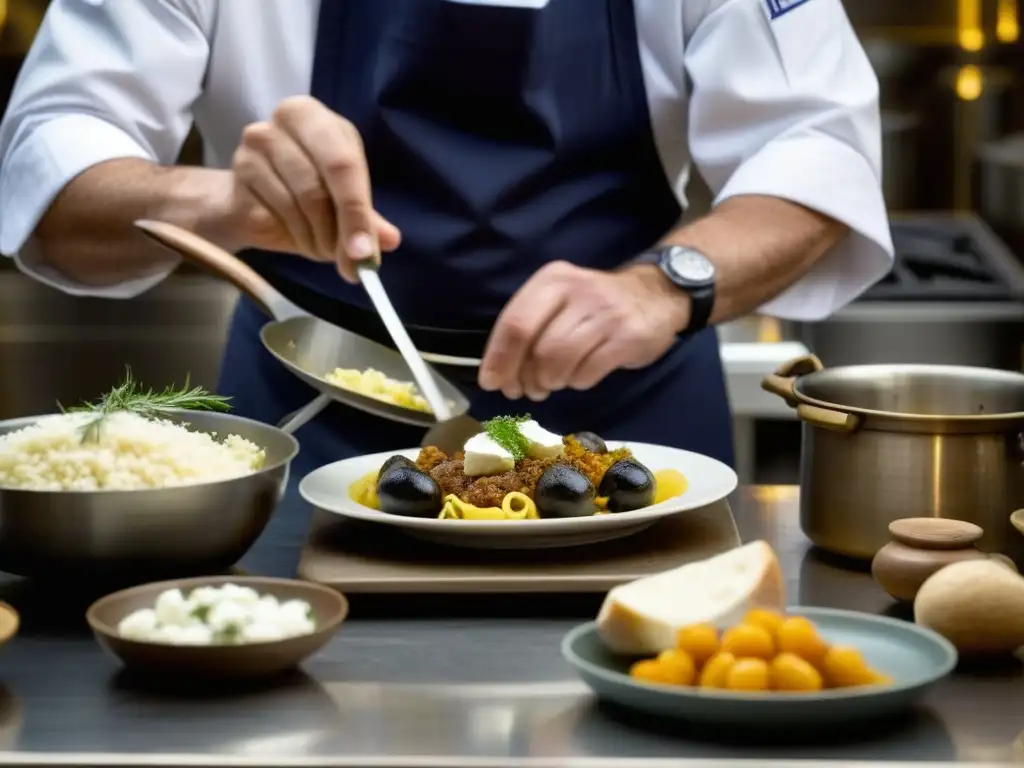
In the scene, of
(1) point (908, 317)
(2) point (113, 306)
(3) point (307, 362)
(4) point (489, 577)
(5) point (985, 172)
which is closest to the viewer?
(4) point (489, 577)

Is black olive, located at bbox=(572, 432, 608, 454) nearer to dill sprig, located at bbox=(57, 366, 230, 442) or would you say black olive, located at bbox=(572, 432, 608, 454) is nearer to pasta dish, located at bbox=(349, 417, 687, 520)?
pasta dish, located at bbox=(349, 417, 687, 520)

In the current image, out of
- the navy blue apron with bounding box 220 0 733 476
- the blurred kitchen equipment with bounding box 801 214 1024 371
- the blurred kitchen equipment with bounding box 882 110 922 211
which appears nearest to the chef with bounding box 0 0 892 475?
the navy blue apron with bounding box 220 0 733 476

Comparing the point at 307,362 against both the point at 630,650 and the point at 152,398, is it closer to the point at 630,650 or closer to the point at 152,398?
the point at 152,398

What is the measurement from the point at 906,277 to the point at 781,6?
1544mm

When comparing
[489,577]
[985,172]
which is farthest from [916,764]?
[985,172]

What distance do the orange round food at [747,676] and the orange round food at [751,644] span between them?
1 cm

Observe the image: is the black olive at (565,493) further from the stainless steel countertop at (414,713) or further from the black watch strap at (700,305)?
the black watch strap at (700,305)

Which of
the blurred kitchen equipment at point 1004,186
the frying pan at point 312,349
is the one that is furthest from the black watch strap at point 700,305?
the blurred kitchen equipment at point 1004,186

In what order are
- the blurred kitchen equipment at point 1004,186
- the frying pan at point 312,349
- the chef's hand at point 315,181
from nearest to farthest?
the chef's hand at point 315,181
the frying pan at point 312,349
the blurred kitchen equipment at point 1004,186

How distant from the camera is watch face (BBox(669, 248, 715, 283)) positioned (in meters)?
1.86

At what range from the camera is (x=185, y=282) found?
3.72 meters

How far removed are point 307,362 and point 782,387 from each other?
60cm

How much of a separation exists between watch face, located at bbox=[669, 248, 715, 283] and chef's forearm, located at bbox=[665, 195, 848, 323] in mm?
31

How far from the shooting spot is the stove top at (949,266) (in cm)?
335
